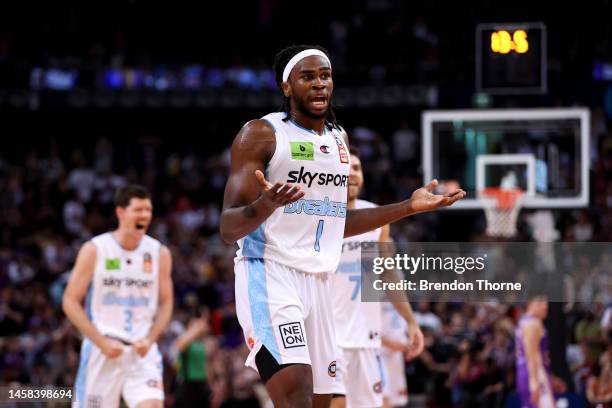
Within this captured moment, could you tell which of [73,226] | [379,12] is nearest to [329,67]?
[73,226]

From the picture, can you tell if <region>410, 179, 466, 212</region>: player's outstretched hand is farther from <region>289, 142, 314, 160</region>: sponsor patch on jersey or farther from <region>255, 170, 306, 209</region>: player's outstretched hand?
<region>255, 170, 306, 209</region>: player's outstretched hand

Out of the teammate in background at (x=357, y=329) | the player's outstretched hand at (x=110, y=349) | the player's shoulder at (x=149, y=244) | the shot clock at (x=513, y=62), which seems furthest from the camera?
the shot clock at (x=513, y=62)

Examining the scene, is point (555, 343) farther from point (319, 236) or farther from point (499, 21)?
point (319, 236)

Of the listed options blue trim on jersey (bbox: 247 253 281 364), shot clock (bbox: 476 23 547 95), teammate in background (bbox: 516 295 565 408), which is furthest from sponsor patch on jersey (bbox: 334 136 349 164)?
shot clock (bbox: 476 23 547 95)

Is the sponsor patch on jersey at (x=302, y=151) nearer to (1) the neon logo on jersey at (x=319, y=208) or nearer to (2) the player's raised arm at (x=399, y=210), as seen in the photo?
(1) the neon logo on jersey at (x=319, y=208)

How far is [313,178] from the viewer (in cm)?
597

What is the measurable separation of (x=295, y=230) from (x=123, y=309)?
3.57 metres

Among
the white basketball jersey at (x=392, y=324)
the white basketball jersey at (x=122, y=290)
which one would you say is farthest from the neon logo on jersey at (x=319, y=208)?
the white basketball jersey at (x=392, y=324)

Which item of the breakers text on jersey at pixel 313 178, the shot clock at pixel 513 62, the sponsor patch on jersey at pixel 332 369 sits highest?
the shot clock at pixel 513 62

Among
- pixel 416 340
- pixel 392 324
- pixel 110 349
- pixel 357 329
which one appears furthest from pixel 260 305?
pixel 392 324

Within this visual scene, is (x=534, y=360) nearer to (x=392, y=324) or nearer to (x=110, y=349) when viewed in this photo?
(x=392, y=324)

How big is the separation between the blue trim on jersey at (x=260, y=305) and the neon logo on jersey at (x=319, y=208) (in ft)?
1.11

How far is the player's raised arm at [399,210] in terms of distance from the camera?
18.9 feet

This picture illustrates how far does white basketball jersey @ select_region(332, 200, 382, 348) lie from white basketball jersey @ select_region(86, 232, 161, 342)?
1.61 metres
